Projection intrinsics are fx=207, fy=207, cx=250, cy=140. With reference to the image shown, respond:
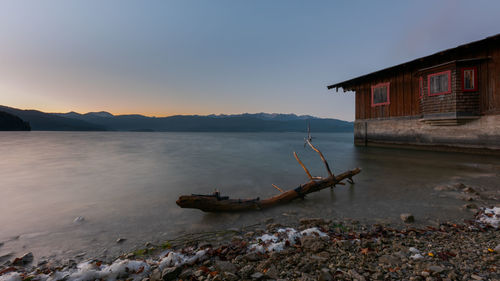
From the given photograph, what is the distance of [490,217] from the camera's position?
441 centimetres

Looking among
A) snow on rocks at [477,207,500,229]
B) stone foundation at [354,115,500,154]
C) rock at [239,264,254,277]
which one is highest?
stone foundation at [354,115,500,154]

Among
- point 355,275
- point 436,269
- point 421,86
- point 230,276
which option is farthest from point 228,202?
point 421,86

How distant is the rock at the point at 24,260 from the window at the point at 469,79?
22.0 m

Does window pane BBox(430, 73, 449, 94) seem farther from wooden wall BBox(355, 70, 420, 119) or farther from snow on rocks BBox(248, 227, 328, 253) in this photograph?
snow on rocks BBox(248, 227, 328, 253)

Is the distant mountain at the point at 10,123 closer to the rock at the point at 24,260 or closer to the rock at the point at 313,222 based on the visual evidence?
the rock at the point at 24,260

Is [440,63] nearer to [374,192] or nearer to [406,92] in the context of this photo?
[406,92]

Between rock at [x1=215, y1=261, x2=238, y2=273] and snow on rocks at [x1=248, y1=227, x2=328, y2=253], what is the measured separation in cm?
59

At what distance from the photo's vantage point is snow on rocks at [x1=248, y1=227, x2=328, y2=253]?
11.3 ft

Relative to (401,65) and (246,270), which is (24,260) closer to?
(246,270)

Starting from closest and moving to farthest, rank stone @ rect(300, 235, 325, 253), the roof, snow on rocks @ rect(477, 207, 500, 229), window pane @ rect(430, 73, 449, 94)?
stone @ rect(300, 235, 325, 253)
snow on rocks @ rect(477, 207, 500, 229)
the roof
window pane @ rect(430, 73, 449, 94)

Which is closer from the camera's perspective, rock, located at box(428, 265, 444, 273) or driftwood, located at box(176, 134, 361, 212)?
rock, located at box(428, 265, 444, 273)

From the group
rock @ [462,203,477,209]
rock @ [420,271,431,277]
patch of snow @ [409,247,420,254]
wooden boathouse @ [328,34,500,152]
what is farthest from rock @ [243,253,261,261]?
wooden boathouse @ [328,34,500,152]

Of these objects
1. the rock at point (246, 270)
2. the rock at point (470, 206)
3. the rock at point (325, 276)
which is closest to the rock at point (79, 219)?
the rock at point (246, 270)

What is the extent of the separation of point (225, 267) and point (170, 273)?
0.74m
